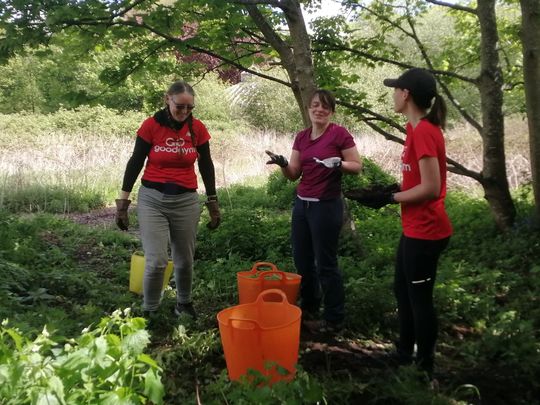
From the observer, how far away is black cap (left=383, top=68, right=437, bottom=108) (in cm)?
268

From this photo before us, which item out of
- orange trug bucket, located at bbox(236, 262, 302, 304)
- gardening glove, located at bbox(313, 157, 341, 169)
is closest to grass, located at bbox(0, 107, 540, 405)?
orange trug bucket, located at bbox(236, 262, 302, 304)

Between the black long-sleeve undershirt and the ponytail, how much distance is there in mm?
1773

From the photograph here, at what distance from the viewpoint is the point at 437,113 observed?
2701 millimetres

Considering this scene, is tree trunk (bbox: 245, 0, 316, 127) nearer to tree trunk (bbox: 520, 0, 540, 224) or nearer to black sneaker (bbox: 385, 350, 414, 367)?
tree trunk (bbox: 520, 0, 540, 224)

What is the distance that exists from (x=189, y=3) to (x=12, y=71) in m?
17.9

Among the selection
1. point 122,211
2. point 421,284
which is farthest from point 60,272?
point 421,284

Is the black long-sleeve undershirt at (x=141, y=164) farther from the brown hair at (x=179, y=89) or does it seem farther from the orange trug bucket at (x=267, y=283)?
the orange trug bucket at (x=267, y=283)

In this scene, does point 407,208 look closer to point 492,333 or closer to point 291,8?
point 492,333

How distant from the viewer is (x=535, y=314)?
363 cm

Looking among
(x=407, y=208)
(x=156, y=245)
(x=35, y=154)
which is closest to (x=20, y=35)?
(x=156, y=245)

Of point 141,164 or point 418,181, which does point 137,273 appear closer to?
point 141,164

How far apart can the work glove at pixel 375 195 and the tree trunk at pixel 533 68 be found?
279 centimetres

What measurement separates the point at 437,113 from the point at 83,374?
6.89ft

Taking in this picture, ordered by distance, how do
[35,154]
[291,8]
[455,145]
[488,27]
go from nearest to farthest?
1. [291,8]
2. [488,27]
3. [35,154]
4. [455,145]
